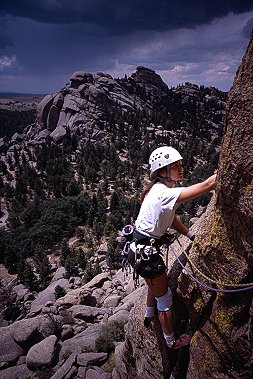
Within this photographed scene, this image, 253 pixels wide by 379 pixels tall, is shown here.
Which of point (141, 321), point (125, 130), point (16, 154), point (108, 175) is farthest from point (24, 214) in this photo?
point (125, 130)

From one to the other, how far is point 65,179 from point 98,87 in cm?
6799

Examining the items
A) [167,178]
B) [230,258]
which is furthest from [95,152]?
[230,258]

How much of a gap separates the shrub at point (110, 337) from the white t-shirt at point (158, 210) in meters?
6.83

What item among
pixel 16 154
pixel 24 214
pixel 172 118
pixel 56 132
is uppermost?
pixel 172 118

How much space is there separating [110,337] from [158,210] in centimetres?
766

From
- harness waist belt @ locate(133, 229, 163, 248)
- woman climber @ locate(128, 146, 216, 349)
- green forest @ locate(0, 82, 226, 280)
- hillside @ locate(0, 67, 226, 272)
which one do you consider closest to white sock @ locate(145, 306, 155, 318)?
woman climber @ locate(128, 146, 216, 349)

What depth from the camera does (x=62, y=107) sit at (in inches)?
5123

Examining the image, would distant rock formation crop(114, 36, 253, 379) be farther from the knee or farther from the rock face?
the knee

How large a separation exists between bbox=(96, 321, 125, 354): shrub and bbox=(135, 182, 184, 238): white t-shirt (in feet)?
22.4

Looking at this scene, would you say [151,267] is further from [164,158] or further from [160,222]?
[164,158]

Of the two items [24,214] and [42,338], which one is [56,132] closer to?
[24,214]

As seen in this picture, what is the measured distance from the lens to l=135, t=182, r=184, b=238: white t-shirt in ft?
13.2

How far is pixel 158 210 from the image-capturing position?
426cm

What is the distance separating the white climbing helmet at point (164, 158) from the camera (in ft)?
13.9
